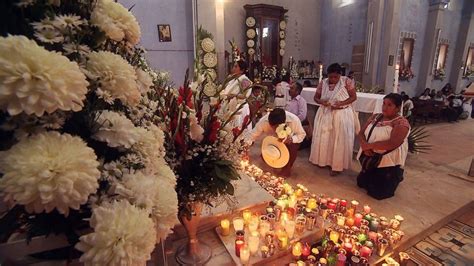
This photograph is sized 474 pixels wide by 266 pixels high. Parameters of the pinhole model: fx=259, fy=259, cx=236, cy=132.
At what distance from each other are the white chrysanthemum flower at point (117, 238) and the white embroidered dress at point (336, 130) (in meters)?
3.52

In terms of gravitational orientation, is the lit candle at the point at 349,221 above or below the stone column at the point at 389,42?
below

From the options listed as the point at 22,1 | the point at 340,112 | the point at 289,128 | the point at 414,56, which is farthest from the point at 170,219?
the point at 414,56

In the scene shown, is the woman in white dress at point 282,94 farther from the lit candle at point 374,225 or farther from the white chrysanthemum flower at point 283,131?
the lit candle at point 374,225

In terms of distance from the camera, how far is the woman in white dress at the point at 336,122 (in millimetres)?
3654

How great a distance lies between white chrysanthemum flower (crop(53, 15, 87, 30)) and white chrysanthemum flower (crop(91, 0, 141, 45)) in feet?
0.20

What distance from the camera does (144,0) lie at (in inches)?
218

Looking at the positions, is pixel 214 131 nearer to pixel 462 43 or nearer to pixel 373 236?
pixel 373 236

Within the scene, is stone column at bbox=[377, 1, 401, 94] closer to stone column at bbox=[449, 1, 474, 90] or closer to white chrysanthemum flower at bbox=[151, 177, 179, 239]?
stone column at bbox=[449, 1, 474, 90]

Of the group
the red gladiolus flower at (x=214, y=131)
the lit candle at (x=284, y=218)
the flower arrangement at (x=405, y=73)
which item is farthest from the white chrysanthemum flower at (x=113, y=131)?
the flower arrangement at (x=405, y=73)

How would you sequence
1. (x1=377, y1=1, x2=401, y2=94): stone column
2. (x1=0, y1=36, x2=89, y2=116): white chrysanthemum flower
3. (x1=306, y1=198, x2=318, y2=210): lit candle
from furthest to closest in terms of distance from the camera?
1. (x1=377, y1=1, x2=401, y2=94): stone column
2. (x1=306, y1=198, x2=318, y2=210): lit candle
3. (x1=0, y1=36, x2=89, y2=116): white chrysanthemum flower

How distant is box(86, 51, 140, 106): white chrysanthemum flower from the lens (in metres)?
0.70

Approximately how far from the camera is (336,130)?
375 centimetres

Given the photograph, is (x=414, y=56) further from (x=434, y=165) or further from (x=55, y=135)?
(x=55, y=135)

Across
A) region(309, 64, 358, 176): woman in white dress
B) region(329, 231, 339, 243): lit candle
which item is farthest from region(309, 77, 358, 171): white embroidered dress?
region(329, 231, 339, 243): lit candle
